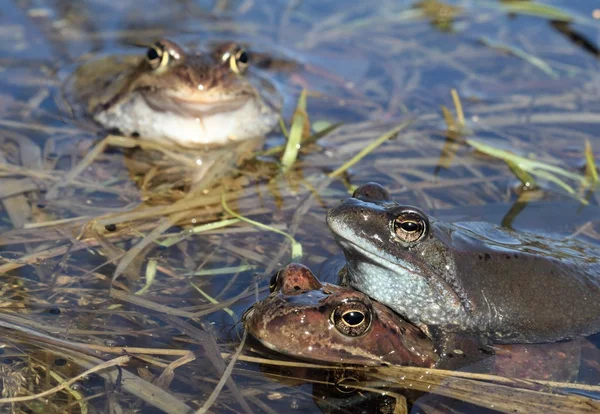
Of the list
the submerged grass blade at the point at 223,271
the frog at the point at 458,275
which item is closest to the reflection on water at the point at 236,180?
the submerged grass blade at the point at 223,271

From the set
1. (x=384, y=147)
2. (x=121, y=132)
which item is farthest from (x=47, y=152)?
(x=384, y=147)

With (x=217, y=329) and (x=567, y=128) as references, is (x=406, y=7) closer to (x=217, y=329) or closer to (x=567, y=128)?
(x=567, y=128)

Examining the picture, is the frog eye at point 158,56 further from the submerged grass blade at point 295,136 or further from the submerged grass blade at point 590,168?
the submerged grass blade at point 590,168

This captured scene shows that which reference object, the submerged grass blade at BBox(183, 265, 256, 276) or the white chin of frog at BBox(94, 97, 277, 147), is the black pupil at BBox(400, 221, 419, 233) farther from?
the white chin of frog at BBox(94, 97, 277, 147)

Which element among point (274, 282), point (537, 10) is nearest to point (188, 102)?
point (274, 282)

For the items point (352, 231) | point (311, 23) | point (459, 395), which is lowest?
point (311, 23)
